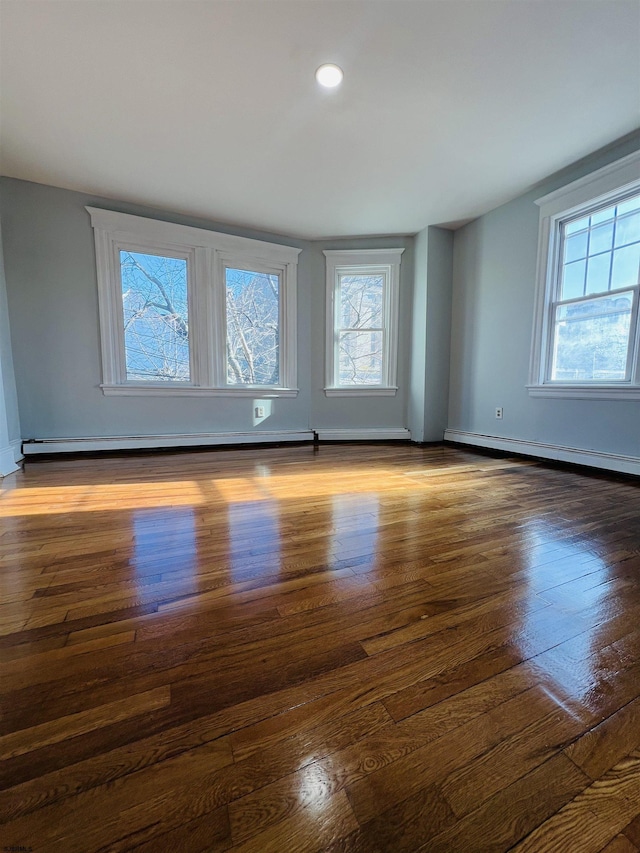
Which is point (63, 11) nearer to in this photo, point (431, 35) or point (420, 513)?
point (431, 35)

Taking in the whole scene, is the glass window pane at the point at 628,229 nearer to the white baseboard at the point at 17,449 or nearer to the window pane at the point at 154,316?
the window pane at the point at 154,316

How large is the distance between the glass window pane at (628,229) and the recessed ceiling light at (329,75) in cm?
234

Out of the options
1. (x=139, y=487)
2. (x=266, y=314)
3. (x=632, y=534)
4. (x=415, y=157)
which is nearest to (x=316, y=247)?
(x=266, y=314)

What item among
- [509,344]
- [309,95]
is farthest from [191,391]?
[509,344]

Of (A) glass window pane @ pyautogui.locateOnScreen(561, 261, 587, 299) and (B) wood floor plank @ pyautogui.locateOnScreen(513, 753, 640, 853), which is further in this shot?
(A) glass window pane @ pyautogui.locateOnScreen(561, 261, 587, 299)

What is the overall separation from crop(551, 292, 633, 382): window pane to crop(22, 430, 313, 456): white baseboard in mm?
2714

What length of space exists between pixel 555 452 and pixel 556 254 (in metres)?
1.78

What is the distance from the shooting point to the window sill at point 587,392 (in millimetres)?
2578

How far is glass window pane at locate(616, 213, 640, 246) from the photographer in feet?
8.40

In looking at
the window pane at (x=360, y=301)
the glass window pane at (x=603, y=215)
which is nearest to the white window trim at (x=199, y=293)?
the window pane at (x=360, y=301)

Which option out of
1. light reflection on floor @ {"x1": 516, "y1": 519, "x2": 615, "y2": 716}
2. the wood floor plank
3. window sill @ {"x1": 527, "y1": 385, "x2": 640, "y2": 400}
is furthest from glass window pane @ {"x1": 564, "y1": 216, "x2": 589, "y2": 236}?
the wood floor plank

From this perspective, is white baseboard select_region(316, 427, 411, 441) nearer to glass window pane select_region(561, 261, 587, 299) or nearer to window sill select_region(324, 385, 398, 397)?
window sill select_region(324, 385, 398, 397)

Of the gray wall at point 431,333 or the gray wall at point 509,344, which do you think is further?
the gray wall at point 431,333

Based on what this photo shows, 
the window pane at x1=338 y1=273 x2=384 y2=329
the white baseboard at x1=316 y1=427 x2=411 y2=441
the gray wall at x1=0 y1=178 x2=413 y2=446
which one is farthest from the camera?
the white baseboard at x1=316 y1=427 x2=411 y2=441
